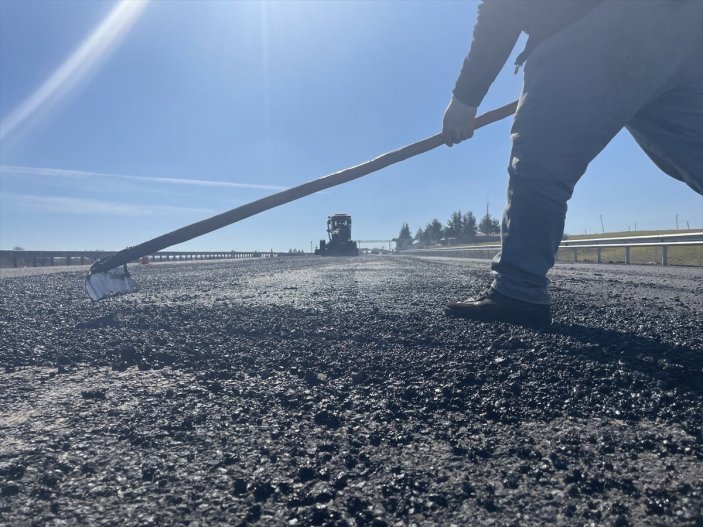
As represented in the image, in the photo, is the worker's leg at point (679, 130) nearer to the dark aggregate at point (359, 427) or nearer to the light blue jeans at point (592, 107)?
the light blue jeans at point (592, 107)

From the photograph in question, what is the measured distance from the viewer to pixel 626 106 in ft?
8.82

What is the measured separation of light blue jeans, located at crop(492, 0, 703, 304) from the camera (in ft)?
8.60

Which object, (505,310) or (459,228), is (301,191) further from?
(459,228)

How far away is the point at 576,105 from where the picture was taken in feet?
8.82

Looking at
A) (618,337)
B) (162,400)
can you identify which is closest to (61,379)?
(162,400)

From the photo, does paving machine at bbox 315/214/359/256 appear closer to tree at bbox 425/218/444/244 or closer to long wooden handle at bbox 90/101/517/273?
long wooden handle at bbox 90/101/517/273

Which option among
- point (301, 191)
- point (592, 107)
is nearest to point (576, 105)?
point (592, 107)

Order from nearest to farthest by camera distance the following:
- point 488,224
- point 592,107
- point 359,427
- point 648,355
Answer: point 359,427, point 648,355, point 592,107, point 488,224

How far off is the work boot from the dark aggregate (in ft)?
0.49

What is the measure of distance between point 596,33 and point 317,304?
2759mm

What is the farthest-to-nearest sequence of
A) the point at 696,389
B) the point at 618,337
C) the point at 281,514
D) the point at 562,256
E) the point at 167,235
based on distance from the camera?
the point at 562,256
the point at 167,235
the point at 618,337
the point at 696,389
the point at 281,514

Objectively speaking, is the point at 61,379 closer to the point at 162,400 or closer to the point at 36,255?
the point at 162,400

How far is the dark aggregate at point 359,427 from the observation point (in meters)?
1.08

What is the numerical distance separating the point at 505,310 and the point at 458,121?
5.25 ft
